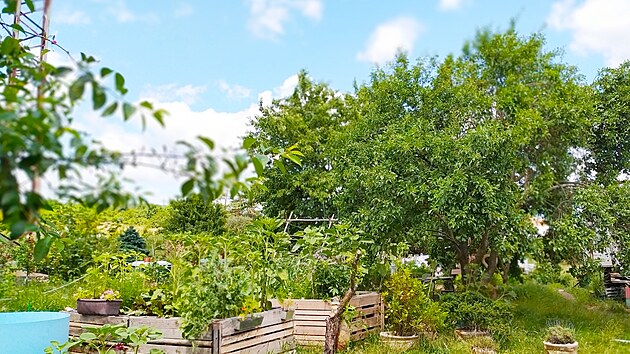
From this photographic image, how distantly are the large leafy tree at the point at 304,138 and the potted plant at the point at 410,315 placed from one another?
27.4ft

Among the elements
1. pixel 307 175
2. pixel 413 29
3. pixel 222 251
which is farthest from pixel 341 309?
pixel 307 175

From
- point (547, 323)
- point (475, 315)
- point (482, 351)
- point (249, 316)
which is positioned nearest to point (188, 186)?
point (249, 316)

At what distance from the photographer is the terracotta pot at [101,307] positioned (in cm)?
446

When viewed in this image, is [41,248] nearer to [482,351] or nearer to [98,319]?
[98,319]

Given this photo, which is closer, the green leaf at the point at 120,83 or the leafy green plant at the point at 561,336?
the green leaf at the point at 120,83

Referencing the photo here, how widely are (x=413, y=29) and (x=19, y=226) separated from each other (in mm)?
2734

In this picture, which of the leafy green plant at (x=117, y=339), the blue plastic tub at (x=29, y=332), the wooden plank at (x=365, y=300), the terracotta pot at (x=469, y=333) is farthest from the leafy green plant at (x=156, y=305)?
the terracotta pot at (x=469, y=333)

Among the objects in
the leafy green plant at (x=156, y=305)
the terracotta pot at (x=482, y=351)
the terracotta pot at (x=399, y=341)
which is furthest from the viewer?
the terracotta pot at (x=399, y=341)

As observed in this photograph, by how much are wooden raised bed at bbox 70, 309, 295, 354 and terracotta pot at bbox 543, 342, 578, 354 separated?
2671 mm

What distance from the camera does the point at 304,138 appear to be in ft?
52.5

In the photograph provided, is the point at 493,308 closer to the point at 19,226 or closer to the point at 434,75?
the point at 434,75

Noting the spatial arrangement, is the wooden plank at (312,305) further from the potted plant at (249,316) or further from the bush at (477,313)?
the bush at (477,313)

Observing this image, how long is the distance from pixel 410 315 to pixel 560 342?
1.55m

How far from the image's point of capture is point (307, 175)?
15.8m
